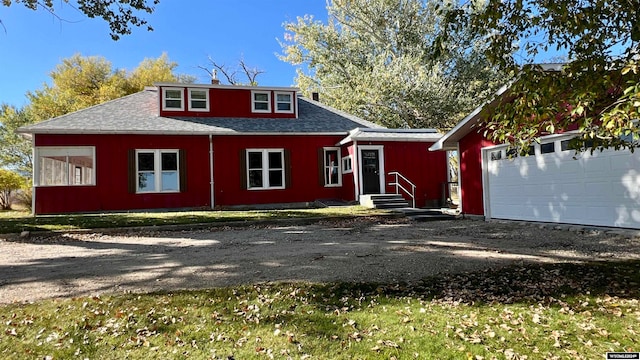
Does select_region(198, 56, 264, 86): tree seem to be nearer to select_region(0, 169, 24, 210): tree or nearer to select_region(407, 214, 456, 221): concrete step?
select_region(0, 169, 24, 210): tree

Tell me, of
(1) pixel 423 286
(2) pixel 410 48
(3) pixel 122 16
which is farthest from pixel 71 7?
(2) pixel 410 48

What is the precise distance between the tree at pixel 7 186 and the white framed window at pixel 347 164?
1805 cm

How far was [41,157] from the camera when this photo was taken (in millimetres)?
14281

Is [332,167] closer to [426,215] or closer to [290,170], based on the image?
[290,170]

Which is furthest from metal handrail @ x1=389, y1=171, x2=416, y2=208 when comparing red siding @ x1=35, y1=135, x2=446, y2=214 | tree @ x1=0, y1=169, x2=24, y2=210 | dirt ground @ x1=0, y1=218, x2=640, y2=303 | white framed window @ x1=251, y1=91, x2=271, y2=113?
tree @ x1=0, y1=169, x2=24, y2=210

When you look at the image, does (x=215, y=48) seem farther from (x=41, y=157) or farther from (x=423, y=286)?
(x=423, y=286)

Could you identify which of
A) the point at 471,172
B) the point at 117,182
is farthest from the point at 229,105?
the point at 471,172

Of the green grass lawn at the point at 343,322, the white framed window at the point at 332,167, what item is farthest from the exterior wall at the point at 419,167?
the green grass lawn at the point at 343,322

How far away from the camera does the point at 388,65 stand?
973 inches

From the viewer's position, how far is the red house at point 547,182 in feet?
26.1

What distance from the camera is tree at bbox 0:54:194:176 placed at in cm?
3025

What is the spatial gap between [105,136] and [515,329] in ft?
50.3

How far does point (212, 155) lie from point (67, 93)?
2170 cm

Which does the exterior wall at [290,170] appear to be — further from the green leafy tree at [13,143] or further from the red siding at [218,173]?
the green leafy tree at [13,143]
